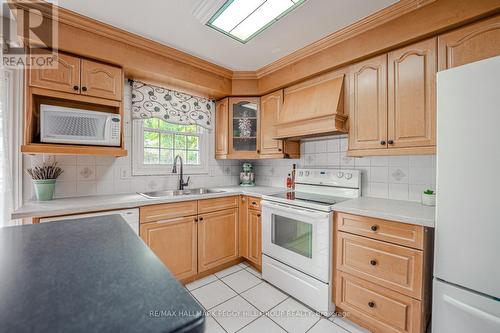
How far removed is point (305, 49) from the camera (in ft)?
7.02

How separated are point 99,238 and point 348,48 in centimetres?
220

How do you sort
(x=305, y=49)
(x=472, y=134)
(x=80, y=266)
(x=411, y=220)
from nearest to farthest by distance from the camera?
(x=80, y=266)
(x=472, y=134)
(x=411, y=220)
(x=305, y=49)

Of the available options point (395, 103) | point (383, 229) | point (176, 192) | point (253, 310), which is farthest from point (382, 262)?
point (176, 192)

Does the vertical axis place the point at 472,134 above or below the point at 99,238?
above

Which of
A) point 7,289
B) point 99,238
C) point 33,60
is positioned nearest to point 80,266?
point 7,289

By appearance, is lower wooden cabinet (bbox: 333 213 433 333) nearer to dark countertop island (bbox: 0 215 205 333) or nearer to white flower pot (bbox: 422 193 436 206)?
white flower pot (bbox: 422 193 436 206)

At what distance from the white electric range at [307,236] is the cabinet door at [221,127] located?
1.02 metres

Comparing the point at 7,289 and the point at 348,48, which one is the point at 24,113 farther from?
the point at 348,48

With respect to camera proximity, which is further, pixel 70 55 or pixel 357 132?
pixel 357 132

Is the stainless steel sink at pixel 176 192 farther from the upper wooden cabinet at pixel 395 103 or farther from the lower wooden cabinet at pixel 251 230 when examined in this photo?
the upper wooden cabinet at pixel 395 103

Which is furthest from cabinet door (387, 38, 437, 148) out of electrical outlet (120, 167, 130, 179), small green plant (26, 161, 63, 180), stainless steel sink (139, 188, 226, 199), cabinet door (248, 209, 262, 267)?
small green plant (26, 161, 63, 180)

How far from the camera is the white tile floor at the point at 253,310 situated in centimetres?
161

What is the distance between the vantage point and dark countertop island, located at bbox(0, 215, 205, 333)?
35cm

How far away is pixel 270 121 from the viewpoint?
2.63 m
